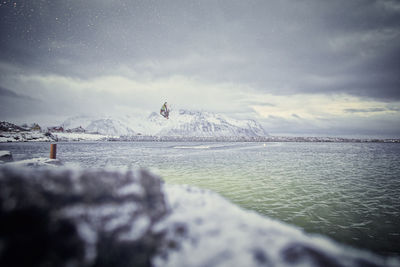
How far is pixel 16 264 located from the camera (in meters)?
1.69

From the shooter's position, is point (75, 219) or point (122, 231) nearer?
point (75, 219)

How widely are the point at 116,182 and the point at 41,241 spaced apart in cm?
89

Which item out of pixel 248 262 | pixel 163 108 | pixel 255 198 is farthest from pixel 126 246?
pixel 163 108

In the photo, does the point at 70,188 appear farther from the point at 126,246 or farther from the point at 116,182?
the point at 126,246

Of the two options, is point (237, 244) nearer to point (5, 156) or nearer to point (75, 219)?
point (75, 219)

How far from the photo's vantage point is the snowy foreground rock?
183 centimetres

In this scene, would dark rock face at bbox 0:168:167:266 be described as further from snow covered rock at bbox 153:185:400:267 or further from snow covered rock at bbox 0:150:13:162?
snow covered rock at bbox 0:150:13:162

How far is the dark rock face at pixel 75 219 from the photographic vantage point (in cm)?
178

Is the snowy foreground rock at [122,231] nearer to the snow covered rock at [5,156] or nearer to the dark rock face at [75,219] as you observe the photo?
the dark rock face at [75,219]

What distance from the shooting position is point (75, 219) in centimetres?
203

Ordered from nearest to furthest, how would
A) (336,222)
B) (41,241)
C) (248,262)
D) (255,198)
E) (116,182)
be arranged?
1. (41,241)
2. (248,262)
3. (116,182)
4. (336,222)
5. (255,198)

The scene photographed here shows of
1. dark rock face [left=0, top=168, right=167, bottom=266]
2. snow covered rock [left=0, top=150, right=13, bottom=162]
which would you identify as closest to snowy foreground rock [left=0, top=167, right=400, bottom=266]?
dark rock face [left=0, top=168, right=167, bottom=266]

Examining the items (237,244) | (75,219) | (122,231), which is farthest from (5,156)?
(237,244)

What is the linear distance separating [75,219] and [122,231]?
1.66 feet
